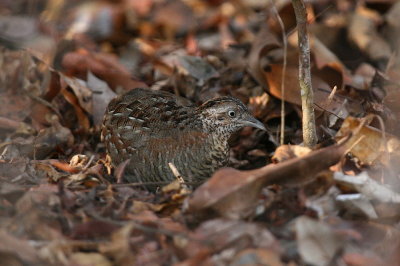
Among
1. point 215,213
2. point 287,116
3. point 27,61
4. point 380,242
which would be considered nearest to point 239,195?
point 215,213

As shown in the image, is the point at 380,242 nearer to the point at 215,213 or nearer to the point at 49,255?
the point at 215,213

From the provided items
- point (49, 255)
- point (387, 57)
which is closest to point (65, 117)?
point (49, 255)

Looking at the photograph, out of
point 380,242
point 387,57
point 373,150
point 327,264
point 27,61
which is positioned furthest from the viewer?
point 387,57

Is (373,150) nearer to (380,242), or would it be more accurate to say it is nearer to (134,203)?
(380,242)

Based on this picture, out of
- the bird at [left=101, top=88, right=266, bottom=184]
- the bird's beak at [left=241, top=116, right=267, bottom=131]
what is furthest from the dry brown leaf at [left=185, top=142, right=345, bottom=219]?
the bird's beak at [left=241, top=116, right=267, bottom=131]

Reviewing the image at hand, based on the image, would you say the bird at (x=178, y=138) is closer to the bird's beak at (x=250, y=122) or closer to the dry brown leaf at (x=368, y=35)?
the bird's beak at (x=250, y=122)

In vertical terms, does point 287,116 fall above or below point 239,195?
below

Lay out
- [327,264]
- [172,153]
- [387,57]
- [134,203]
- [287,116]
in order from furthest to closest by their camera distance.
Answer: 1. [387,57]
2. [287,116]
3. [172,153]
4. [134,203]
5. [327,264]

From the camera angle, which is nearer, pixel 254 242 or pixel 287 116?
pixel 254 242
